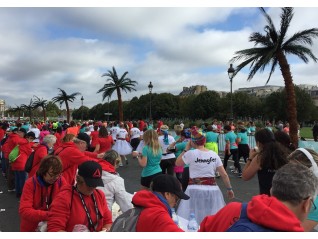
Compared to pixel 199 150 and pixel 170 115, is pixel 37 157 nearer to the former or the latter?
pixel 199 150

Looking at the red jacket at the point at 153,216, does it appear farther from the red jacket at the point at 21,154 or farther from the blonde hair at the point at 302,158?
the red jacket at the point at 21,154

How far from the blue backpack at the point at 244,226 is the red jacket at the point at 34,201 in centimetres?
216

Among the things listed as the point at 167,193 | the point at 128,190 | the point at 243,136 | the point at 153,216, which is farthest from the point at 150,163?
the point at 243,136

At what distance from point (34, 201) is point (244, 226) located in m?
2.52

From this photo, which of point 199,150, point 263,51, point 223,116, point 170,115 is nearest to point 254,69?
point 263,51

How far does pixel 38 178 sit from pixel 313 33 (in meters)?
13.7

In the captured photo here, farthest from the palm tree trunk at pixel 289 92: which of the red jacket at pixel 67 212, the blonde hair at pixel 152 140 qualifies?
the red jacket at pixel 67 212

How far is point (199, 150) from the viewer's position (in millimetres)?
5230

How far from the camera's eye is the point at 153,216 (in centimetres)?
220

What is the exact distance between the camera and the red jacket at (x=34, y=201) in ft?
11.0

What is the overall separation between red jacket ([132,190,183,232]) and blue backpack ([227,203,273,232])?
1.45 ft

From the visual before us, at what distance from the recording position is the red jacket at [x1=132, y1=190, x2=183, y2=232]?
2148 mm

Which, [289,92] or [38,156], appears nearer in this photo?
[38,156]

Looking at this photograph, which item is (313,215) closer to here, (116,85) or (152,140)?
(152,140)
